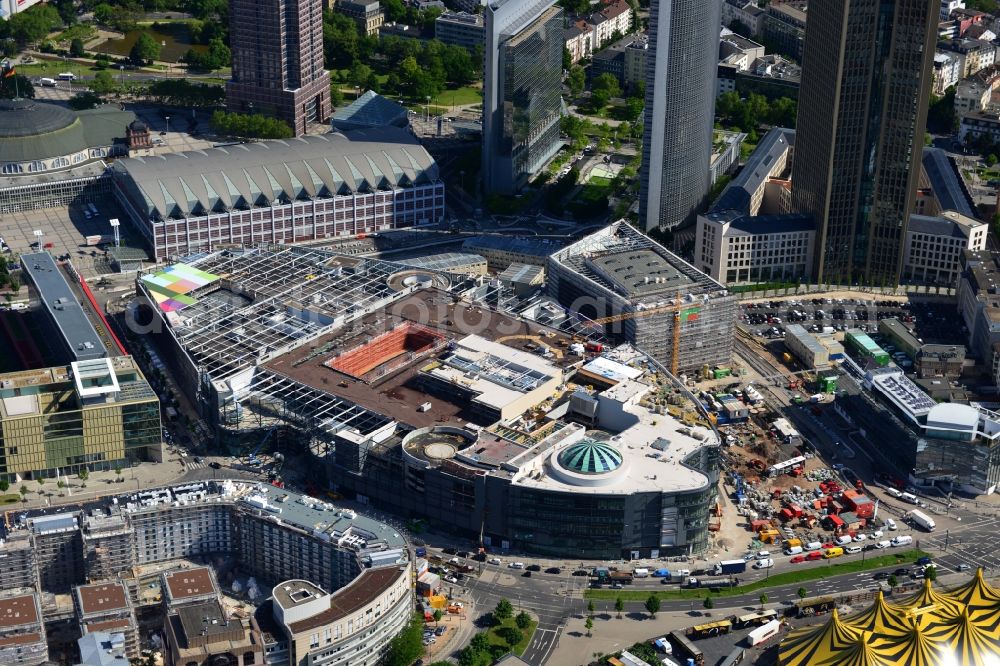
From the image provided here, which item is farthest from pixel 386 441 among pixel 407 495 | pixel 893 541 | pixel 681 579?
pixel 893 541

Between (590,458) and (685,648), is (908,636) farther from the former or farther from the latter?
(590,458)

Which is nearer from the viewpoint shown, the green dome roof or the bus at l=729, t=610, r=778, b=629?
the bus at l=729, t=610, r=778, b=629

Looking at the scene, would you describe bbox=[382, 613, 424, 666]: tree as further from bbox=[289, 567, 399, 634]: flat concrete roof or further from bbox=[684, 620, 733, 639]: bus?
bbox=[684, 620, 733, 639]: bus

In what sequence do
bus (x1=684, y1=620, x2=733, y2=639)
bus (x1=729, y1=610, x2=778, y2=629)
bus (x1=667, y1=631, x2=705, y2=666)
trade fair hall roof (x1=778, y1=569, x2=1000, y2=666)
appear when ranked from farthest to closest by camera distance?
bus (x1=729, y1=610, x2=778, y2=629) < bus (x1=684, y1=620, x2=733, y2=639) < bus (x1=667, y1=631, x2=705, y2=666) < trade fair hall roof (x1=778, y1=569, x2=1000, y2=666)

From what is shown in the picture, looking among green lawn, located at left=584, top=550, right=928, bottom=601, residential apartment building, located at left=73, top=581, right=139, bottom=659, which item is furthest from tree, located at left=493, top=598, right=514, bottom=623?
residential apartment building, located at left=73, top=581, right=139, bottom=659

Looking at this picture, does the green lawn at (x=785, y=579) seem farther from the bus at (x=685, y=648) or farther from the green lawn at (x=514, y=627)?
the green lawn at (x=514, y=627)

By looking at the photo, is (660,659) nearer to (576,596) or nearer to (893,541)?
(576,596)

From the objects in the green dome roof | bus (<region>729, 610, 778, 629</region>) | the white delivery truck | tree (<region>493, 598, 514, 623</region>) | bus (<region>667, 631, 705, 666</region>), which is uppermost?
the green dome roof
